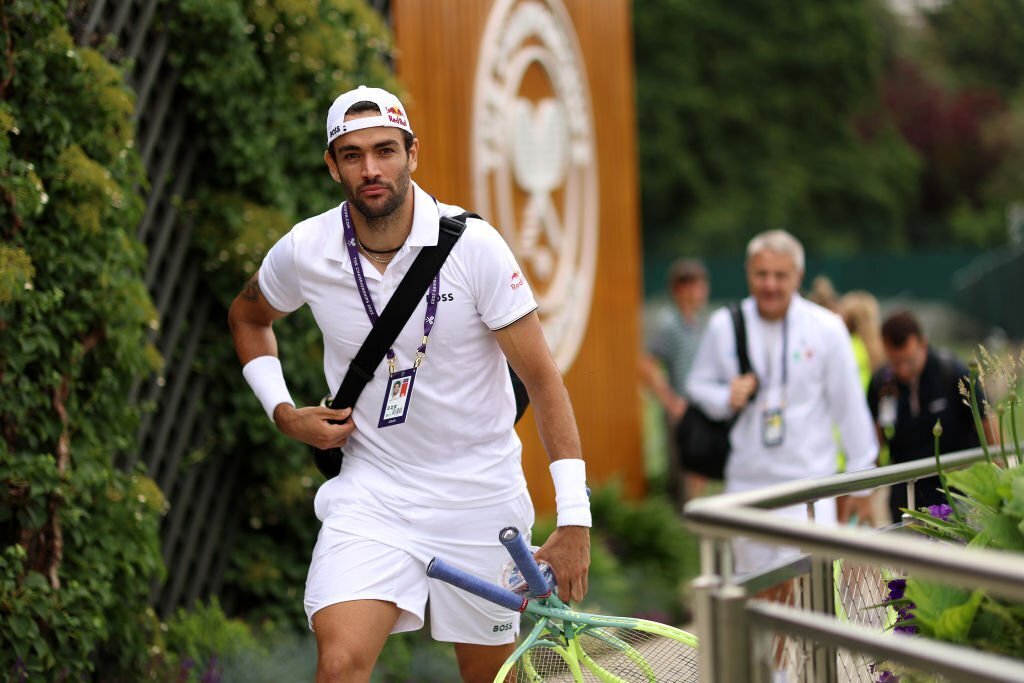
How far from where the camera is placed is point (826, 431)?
19.6ft

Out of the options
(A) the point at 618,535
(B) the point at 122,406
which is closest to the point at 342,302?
(B) the point at 122,406

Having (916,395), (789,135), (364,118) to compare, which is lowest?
(916,395)

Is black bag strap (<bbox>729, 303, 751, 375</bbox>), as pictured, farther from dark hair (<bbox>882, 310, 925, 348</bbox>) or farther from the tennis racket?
the tennis racket

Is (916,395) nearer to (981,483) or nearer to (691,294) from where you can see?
(981,483)

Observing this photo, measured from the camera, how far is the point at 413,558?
3674 mm

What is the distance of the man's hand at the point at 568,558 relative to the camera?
11.3 feet

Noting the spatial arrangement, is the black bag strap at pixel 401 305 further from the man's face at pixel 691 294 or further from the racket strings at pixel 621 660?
the man's face at pixel 691 294

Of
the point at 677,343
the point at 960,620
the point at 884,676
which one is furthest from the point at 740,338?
the point at 677,343

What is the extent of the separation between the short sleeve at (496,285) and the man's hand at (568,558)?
1.97 feet

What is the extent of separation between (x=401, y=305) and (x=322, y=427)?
0.43 metres

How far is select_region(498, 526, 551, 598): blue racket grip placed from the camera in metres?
3.28

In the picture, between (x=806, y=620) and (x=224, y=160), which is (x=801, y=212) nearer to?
(x=224, y=160)

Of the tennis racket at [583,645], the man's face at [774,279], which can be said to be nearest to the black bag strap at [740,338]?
the man's face at [774,279]

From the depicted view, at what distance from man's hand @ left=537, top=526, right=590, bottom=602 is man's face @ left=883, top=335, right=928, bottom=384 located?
3036 millimetres
